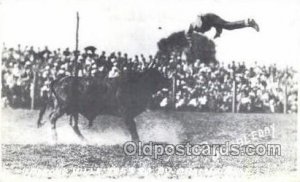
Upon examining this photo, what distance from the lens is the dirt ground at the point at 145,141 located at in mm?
3541

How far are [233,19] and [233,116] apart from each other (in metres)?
0.57

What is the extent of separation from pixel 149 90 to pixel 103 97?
27cm

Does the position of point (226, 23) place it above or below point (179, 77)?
above

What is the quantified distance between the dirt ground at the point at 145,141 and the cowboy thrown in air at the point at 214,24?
1.63 ft

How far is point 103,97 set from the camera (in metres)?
3.61

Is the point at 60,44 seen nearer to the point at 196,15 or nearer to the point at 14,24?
the point at 14,24

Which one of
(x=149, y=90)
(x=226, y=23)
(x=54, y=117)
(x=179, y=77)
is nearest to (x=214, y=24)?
(x=226, y=23)

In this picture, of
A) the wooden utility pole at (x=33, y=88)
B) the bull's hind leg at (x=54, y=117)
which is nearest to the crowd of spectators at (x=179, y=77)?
the wooden utility pole at (x=33, y=88)

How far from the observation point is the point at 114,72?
143 inches

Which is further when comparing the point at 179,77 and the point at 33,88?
the point at 179,77

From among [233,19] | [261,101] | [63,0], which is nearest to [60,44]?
[63,0]

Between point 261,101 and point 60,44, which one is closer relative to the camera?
point 60,44

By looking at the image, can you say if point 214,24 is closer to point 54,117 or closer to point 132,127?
point 132,127

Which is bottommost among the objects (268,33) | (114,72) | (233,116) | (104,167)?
(104,167)
